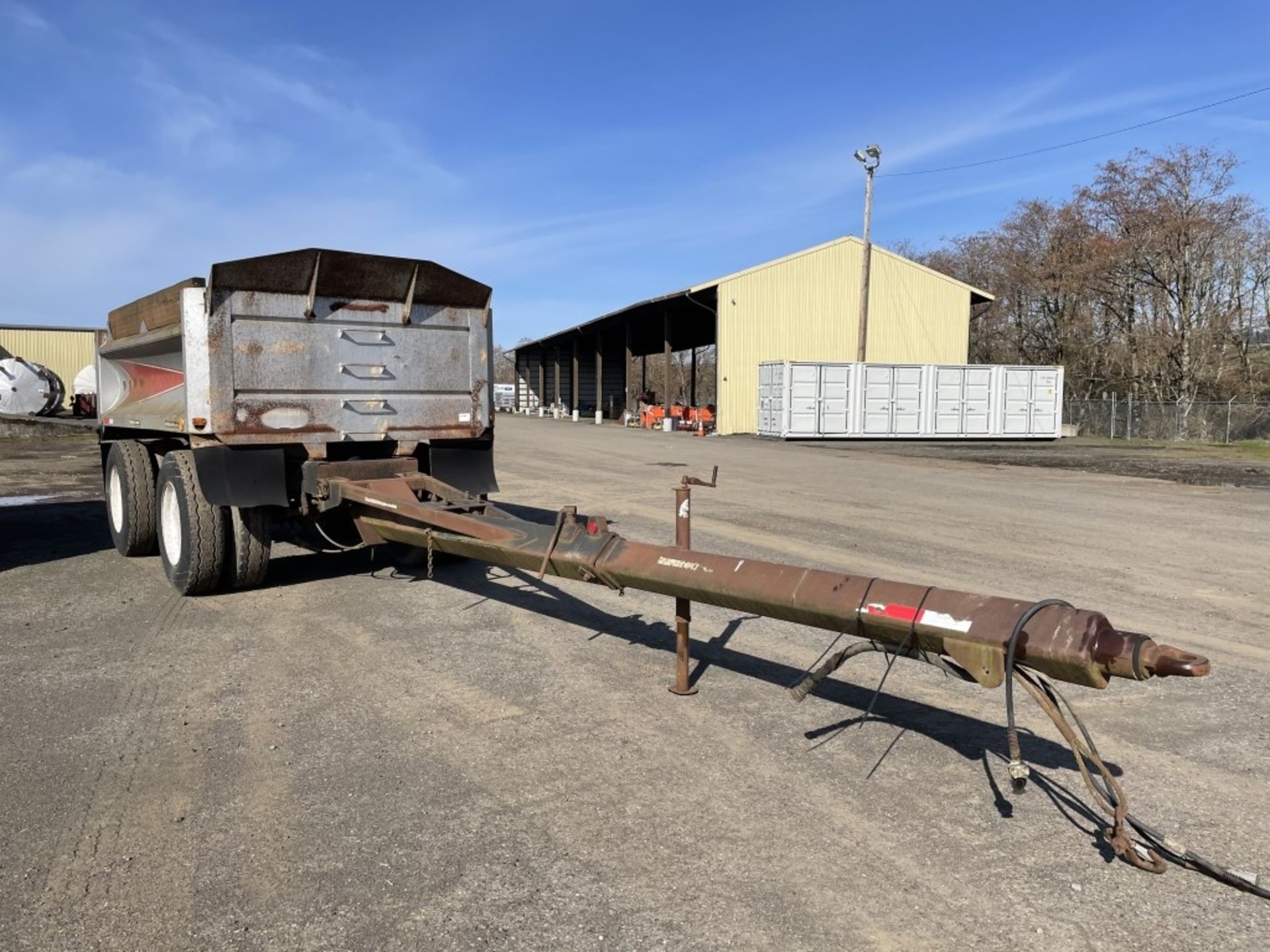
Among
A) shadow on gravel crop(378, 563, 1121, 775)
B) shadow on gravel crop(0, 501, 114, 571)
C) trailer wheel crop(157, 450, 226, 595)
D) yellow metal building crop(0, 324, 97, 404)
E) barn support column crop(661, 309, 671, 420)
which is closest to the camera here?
shadow on gravel crop(378, 563, 1121, 775)

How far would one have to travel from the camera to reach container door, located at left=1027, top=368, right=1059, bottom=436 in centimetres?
3197

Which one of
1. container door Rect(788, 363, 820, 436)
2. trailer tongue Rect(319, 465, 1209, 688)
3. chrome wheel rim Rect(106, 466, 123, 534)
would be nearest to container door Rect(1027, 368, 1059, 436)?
container door Rect(788, 363, 820, 436)

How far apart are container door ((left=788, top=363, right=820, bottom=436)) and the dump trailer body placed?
76.1 ft

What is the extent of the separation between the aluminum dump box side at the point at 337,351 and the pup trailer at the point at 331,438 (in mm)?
11

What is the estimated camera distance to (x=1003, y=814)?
345cm

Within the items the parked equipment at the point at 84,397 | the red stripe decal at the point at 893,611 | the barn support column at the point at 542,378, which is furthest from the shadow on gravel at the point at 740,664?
the barn support column at the point at 542,378

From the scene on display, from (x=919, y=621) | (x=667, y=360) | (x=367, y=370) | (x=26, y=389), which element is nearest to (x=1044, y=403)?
(x=667, y=360)

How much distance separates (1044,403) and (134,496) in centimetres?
3062

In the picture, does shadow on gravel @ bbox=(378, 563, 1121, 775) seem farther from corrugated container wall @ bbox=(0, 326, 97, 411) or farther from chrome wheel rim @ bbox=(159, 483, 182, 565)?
corrugated container wall @ bbox=(0, 326, 97, 411)

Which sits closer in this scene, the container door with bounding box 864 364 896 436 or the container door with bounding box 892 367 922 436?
the container door with bounding box 864 364 896 436

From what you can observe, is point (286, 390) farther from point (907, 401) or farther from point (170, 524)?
point (907, 401)

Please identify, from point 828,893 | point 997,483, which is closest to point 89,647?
point 828,893

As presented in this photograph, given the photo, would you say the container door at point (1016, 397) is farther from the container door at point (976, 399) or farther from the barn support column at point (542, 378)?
the barn support column at point (542, 378)

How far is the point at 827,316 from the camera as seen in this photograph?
35.7 m
